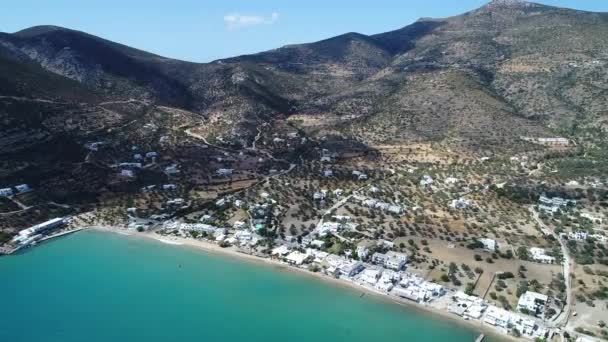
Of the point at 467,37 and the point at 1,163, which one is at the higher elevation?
the point at 467,37

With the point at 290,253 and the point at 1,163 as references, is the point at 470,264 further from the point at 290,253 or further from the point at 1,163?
the point at 1,163

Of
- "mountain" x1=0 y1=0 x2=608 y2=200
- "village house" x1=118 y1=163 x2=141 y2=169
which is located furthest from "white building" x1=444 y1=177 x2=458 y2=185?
"village house" x1=118 y1=163 x2=141 y2=169

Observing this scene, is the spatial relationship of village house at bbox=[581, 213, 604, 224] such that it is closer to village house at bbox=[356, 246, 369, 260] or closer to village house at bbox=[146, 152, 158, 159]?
village house at bbox=[356, 246, 369, 260]

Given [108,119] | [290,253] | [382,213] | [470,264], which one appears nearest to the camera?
[470,264]

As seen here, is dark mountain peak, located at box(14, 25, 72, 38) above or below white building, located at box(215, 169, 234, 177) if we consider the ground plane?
above

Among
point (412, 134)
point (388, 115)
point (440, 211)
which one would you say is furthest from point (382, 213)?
point (388, 115)

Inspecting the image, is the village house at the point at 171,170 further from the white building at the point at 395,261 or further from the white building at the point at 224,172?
the white building at the point at 395,261

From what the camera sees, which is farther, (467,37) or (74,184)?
(467,37)
